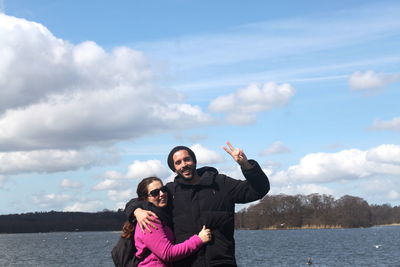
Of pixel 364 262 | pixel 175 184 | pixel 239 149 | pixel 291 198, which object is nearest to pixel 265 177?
pixel 239 149

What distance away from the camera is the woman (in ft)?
17.4

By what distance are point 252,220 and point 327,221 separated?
69.8ft

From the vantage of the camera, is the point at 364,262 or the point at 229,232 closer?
the point at 229,232

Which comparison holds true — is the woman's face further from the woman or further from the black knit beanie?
the black knit beanie

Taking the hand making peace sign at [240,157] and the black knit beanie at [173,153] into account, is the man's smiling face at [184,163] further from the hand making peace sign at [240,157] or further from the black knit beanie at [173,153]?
the hand making peace sign at [240,157]

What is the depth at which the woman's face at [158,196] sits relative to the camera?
552 cm

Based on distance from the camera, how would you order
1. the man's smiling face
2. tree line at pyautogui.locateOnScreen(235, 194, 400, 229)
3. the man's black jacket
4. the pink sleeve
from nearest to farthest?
the pink sleeve → the man's black jacket → the man's smiling face → tree line at pyautogui.locateOnScreen(235, 194, 400, 229)

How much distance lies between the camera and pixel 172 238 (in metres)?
5.53

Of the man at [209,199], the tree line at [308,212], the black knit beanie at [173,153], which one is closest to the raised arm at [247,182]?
the man at [209,199]

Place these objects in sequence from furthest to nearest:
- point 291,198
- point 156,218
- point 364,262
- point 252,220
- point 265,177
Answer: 1. point 252,220
2. point 291,198
3. point 364,262
4. point 265,177
5. point 156,218

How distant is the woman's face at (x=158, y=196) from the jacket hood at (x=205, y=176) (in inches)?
9.2

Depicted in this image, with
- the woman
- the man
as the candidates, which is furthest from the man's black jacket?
the woman

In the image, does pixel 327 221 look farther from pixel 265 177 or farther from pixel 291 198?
pixel 265 177

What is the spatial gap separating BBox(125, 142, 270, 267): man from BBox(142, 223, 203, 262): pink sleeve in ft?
0.48
